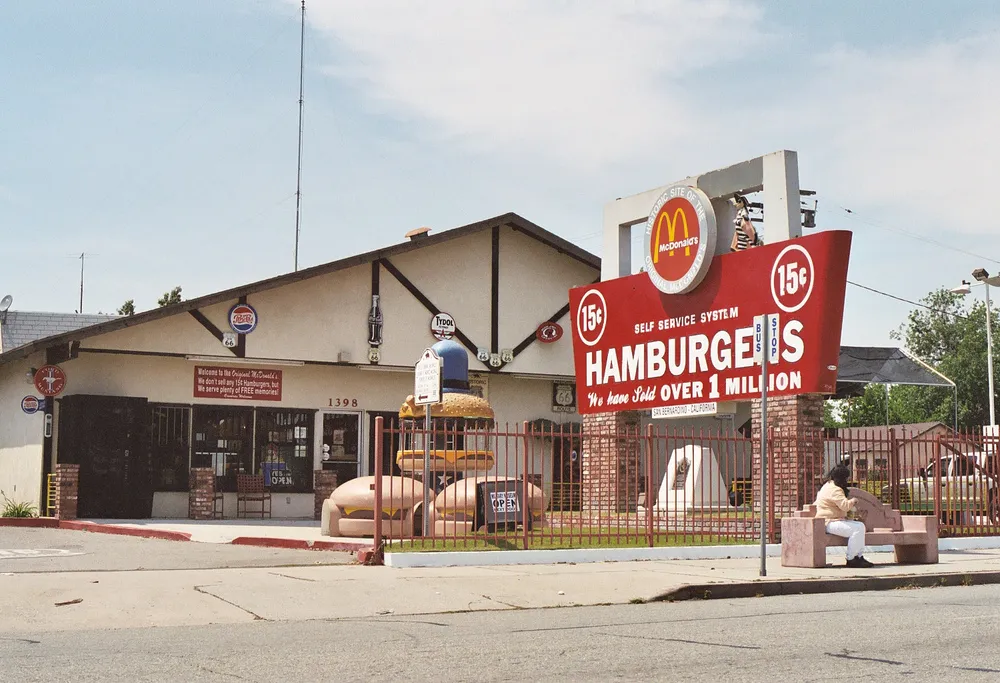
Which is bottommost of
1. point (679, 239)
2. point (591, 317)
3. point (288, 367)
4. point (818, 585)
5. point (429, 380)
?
point (818, 585)

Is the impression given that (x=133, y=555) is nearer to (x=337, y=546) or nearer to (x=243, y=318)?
(x=337, y=546)

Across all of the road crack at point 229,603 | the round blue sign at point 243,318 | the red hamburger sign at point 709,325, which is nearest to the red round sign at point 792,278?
the red hamburger sign at point 709,325

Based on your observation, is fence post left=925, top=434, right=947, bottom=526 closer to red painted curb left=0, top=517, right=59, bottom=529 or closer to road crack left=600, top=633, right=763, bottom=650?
road crack left=600, top=633, right=763, bottom=650

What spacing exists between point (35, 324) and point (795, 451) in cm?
→ 3066

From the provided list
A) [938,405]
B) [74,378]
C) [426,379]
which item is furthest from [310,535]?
[938,405]

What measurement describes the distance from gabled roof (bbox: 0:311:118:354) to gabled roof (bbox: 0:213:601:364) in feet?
41.7

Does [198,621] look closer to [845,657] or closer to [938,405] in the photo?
[845,657]

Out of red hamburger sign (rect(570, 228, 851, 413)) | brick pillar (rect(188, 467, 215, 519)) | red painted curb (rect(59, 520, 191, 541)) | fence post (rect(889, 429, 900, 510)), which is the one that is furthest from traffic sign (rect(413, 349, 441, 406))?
brick pillar (rect(188, 467, 215, 519))

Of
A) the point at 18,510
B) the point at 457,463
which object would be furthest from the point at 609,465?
the point at 18,510

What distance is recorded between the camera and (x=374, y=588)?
12.8m

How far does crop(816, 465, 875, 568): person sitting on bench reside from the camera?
619 inches

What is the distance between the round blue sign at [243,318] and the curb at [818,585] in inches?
625

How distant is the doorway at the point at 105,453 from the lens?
1004 inches

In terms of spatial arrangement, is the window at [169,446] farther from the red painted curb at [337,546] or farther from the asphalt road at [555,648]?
the asphalt road at [555,648]
